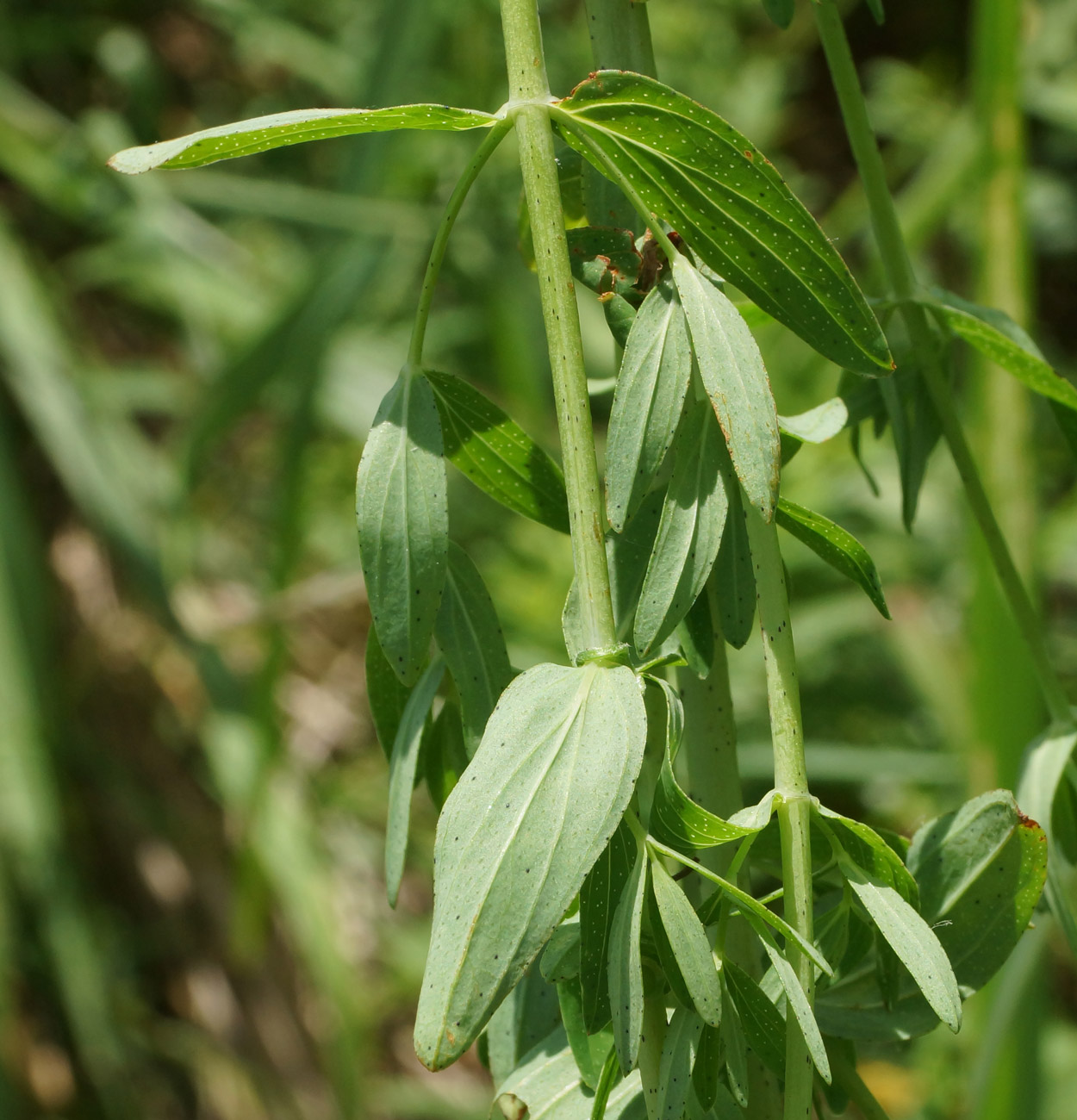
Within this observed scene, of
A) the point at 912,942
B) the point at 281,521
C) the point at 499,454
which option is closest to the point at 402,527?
the point at 499,454

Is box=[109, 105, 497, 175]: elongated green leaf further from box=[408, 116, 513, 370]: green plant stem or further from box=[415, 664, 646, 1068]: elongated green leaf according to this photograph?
box=[415, 664, 646, 1068]: elongated green leaf

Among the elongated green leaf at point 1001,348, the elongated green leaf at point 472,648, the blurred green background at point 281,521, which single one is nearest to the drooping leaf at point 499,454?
the elongated green leaf at point 472,648

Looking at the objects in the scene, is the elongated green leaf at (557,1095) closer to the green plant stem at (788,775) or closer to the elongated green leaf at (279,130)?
the green plant stem at (788,775)

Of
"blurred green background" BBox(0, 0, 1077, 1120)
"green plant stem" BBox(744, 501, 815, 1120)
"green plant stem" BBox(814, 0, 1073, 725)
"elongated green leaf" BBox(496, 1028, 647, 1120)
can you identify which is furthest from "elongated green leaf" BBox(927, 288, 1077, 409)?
"blurred green background" BBox(0, 0, 1077, 1120)

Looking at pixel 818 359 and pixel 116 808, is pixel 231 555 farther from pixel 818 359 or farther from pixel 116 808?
pixel 818 359

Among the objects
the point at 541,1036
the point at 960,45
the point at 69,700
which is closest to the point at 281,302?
the point at 69,700

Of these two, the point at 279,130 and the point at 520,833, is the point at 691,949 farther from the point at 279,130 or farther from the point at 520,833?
the point at 279,130
